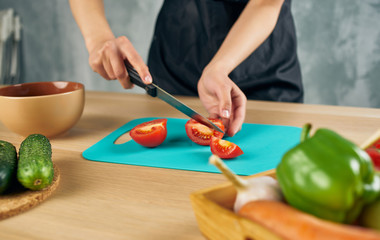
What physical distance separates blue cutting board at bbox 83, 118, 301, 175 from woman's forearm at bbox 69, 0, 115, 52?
15.8 inches

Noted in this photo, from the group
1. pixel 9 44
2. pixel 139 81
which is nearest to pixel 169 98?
pixel 139 81

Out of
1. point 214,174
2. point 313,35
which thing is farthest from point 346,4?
point 214,174

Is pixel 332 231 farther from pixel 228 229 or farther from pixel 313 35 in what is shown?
pixel 313 35

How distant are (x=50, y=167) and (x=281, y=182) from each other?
48cm

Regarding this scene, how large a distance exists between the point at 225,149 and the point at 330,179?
526 millimetres

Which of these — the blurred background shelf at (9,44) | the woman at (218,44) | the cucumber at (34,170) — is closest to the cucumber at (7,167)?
the cucumber at (34,170)

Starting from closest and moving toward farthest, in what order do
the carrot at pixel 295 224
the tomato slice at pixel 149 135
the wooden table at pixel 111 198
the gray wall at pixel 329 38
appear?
the carrot at pixel 295 224
the wooden table at pixel 111 198
the tomato slice at pixel 149 135
the gray wall at pixel 329 38

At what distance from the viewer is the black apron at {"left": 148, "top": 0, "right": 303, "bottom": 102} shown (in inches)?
66.4

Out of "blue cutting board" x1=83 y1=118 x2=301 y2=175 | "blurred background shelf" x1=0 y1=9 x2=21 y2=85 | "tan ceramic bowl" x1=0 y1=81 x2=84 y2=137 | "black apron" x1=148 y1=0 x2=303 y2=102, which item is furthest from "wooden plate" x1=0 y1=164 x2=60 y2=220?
"blurred background shelf" x1=0 y1=9 x2=21 y2=85

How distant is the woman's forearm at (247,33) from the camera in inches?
52.4

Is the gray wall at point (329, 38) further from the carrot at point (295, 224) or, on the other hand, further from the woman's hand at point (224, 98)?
the carrot at point (295, 224)

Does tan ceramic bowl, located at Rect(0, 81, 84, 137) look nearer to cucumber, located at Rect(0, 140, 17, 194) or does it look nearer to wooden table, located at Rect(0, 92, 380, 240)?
wooden table, located at Rect(0, 92, 380, 240)

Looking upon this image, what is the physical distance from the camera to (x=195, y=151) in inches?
39.5

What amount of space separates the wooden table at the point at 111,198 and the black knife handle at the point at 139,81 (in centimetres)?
18
